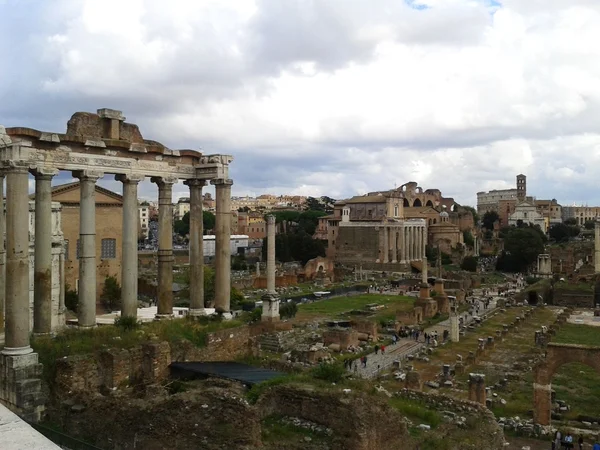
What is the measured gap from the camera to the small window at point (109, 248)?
41.2 metres

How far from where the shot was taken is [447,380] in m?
20.9

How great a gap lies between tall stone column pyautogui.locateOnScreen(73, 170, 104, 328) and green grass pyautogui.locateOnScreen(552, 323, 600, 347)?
24339 mm

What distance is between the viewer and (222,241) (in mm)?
16500

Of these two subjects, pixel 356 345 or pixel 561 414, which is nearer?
pixel 561 414

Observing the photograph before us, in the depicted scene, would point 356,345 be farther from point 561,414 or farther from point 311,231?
point 311,231

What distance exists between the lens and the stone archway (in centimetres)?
1627

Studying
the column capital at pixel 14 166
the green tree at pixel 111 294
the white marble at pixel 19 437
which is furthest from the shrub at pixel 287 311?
the white marble at pixel 19 437

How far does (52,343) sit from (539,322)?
34062 mm

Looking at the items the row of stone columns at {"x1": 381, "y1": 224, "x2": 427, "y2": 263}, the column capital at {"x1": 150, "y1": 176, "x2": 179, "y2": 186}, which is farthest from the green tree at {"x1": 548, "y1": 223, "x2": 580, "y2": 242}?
the column capital at {"x1": 150, "y1": 176, "x2": 179, "y2": 186}

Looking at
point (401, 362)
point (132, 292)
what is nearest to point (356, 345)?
point (401, 362)

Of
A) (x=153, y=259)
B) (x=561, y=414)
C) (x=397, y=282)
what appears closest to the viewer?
(x=561, y=414)

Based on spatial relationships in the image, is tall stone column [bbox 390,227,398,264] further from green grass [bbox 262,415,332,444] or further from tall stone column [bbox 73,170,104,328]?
green grass [bbox 262,415,332,444]

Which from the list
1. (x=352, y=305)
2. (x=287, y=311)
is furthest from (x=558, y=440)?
(x=352, y=305)

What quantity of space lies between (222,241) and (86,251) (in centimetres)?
410
